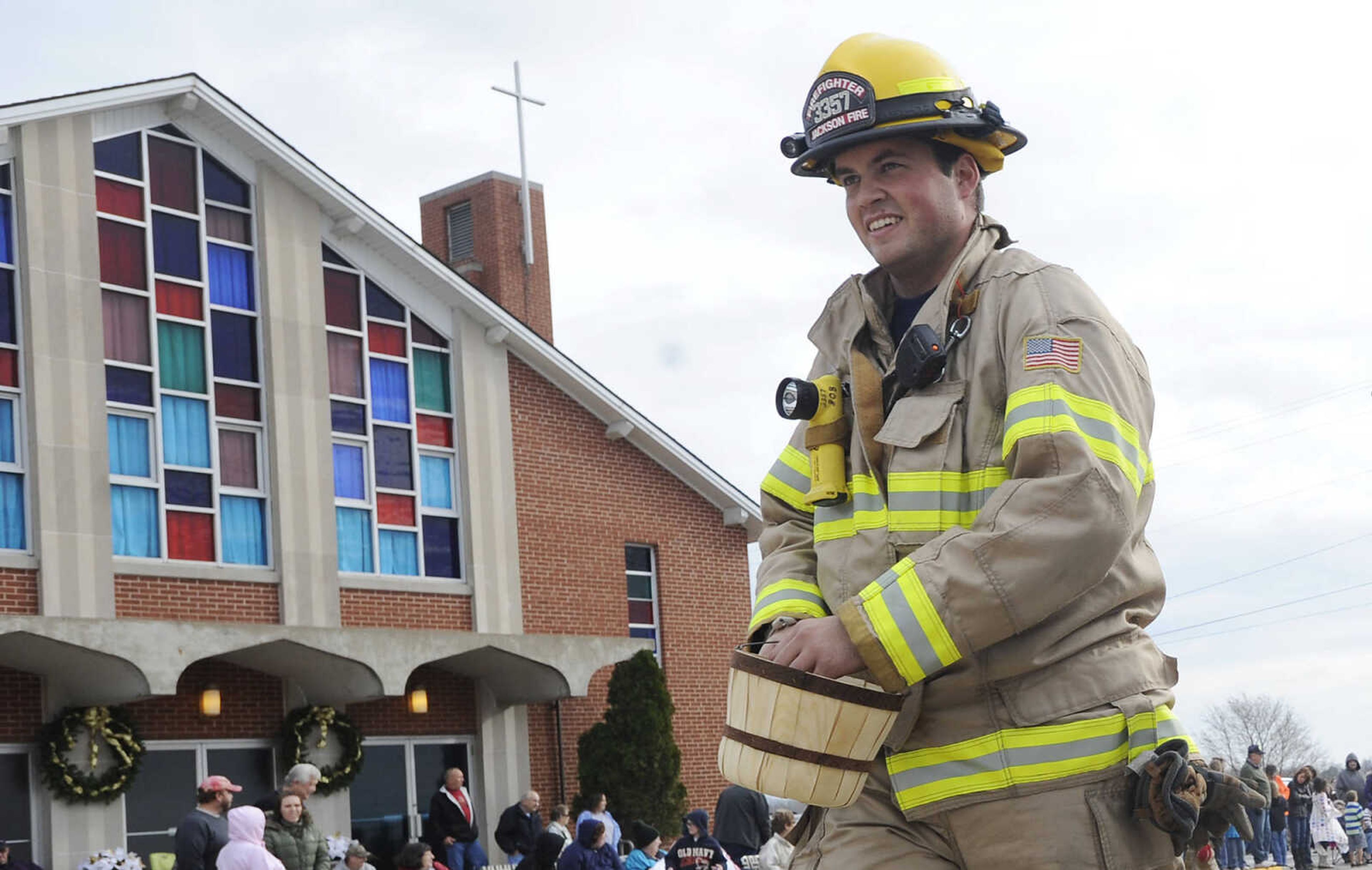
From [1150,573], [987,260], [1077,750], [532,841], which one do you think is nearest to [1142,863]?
[1077,750]

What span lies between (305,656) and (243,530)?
5.61 ft

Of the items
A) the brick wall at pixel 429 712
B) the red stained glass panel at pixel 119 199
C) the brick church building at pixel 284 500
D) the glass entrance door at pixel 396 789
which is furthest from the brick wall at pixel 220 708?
the red stained glass panel at pixel 119 199

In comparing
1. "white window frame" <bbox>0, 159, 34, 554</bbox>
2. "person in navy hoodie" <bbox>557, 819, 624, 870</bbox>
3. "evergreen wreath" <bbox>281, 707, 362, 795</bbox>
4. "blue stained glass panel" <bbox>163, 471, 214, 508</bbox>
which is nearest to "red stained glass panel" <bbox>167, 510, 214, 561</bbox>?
"blue stained glass panel" <bbox>163, 471, 214, 508</bbox>

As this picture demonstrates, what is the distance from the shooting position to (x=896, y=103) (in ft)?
11.0

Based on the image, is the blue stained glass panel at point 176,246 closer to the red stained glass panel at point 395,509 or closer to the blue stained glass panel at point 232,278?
the blue stained glass panel at point 232,278

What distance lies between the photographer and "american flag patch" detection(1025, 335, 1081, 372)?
10.2 ft

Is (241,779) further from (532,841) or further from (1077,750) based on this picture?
(1077,750)

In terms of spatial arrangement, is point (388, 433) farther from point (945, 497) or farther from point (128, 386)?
point (945, 497)

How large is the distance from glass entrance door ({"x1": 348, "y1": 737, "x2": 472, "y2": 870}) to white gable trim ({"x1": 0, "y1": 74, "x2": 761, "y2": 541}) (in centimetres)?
515

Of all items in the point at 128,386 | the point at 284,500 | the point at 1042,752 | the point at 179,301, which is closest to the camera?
the point at 1042,752

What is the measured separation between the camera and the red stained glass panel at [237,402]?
20.6m

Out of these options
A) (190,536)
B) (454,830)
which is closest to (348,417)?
(190,536)

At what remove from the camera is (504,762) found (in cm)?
2295

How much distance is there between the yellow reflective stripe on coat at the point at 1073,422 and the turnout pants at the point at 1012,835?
0.54 meters
